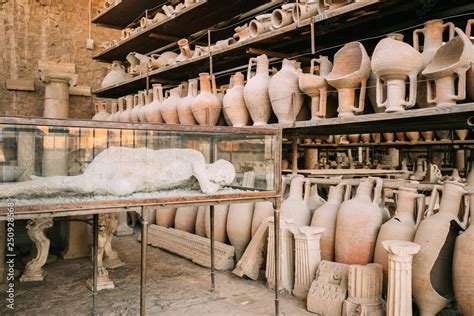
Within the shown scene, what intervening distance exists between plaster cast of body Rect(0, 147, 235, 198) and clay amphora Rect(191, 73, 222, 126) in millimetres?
1711

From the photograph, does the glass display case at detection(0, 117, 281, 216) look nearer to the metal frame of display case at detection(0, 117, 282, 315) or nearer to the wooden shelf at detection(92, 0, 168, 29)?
the metal frame of display case at detection(0, 117, 282, 315)

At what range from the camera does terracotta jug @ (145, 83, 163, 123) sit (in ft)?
17.1

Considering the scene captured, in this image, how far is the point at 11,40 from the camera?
23.9 ft

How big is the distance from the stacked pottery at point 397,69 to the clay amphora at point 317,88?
51cm

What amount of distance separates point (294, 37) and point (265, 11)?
1.15m

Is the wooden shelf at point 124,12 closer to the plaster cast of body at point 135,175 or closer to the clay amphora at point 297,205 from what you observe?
the clay amphora at point 297,205

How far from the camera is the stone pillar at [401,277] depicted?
2.29m

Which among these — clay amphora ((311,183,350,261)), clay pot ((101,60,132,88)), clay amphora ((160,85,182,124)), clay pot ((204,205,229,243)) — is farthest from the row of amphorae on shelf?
clay pot ((101,60,132,88))

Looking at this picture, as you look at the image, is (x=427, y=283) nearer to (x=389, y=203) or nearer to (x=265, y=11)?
(x=389, y=203)

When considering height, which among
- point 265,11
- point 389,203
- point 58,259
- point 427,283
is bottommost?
point 58,259

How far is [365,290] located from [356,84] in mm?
1509

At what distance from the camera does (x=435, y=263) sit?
2447 mm

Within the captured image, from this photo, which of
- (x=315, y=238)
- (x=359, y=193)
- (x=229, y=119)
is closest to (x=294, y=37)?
(x=229, y=119)

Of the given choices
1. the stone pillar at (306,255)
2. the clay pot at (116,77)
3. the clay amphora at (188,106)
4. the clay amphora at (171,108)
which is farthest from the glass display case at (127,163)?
the clay pot at (116,77)
